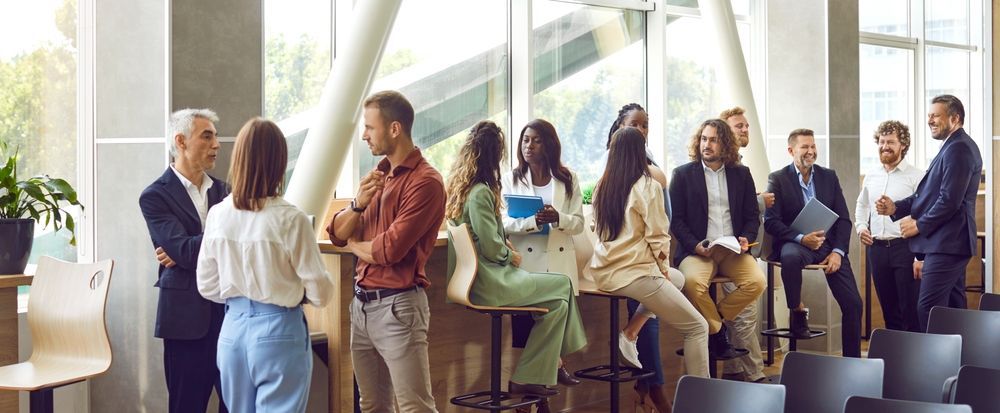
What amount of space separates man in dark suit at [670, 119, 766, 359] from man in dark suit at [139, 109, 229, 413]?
9.38 feet

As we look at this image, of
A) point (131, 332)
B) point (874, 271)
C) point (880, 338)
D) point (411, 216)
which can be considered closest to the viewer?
point (411, 216)

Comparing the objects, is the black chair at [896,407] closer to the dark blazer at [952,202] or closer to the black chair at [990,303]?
the black chair at [990,303]

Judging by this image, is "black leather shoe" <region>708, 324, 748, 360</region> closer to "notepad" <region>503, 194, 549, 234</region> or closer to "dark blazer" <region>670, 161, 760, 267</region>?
"dark blazer" <region>670, 161, 760, 267</region>

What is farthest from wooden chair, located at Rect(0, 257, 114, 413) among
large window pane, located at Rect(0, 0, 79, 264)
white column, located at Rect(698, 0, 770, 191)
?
white column, located at Rect(698, 0, 770, 191)

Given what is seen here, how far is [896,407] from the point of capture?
3.05 meters

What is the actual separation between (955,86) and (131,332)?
9.63 meters

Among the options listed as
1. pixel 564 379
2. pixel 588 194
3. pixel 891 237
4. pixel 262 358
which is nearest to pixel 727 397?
pixel 262 358

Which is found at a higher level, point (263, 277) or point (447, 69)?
point (447, 69)

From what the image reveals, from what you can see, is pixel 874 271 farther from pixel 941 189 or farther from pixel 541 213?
pixel 541 213

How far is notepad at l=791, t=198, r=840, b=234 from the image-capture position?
686 cm

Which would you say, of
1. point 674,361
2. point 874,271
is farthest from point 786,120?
point 674,361

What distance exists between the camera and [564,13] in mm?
8062

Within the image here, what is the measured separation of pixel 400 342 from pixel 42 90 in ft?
7.97

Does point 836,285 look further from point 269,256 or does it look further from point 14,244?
point 14,244
